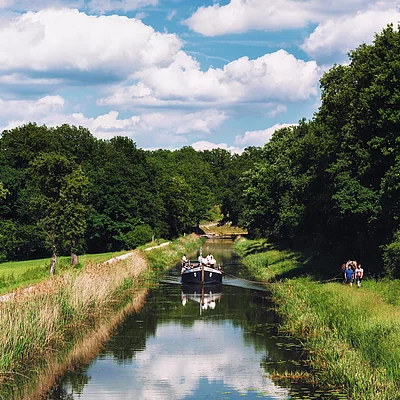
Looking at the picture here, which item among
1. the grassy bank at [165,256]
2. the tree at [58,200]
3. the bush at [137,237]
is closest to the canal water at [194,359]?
the tree at [58,200]

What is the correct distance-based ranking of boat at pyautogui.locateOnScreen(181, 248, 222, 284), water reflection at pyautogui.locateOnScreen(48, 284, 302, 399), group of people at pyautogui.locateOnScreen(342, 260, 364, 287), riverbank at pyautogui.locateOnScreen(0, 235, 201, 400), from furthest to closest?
boat at pyautogui.locateOnScreen(181, 248, 222, 284) < group of people at pyautogui.locateOnScreen(342, 260, 364, 287) < riverbank at pyautogui.locateOnScreen(0, 235, 201, 400) < water reflection at pyautogui.locateOnScreen(48, 284, 302, 399)

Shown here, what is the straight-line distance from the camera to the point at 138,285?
48.8 metres

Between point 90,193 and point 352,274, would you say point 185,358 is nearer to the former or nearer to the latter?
point 352,274

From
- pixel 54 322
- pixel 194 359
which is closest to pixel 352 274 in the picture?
pixel 194 359

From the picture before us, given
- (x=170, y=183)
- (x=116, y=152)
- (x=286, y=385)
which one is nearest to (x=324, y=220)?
(x=286, y=385)

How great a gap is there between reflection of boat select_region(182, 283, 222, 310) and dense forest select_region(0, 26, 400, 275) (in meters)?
8.34

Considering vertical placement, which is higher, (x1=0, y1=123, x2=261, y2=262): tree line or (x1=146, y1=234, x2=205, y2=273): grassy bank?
(x1=0, y1=123, x2=261, y2=262): tree line

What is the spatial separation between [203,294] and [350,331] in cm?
2367

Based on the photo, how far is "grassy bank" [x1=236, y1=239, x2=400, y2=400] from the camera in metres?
18.5

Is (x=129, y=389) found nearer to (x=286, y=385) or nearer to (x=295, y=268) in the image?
(x=286, y=385)

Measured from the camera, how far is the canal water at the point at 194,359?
20953mm

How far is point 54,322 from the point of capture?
1067 inches

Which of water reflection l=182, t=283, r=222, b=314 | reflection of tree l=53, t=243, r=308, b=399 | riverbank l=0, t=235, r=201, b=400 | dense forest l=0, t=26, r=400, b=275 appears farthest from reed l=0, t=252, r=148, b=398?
dense forest l=0, t=26, r=400, b=275

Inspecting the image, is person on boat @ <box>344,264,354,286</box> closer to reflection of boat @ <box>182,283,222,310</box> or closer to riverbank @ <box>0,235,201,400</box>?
reflection of boat @ <box>182,283,222,310</box>
